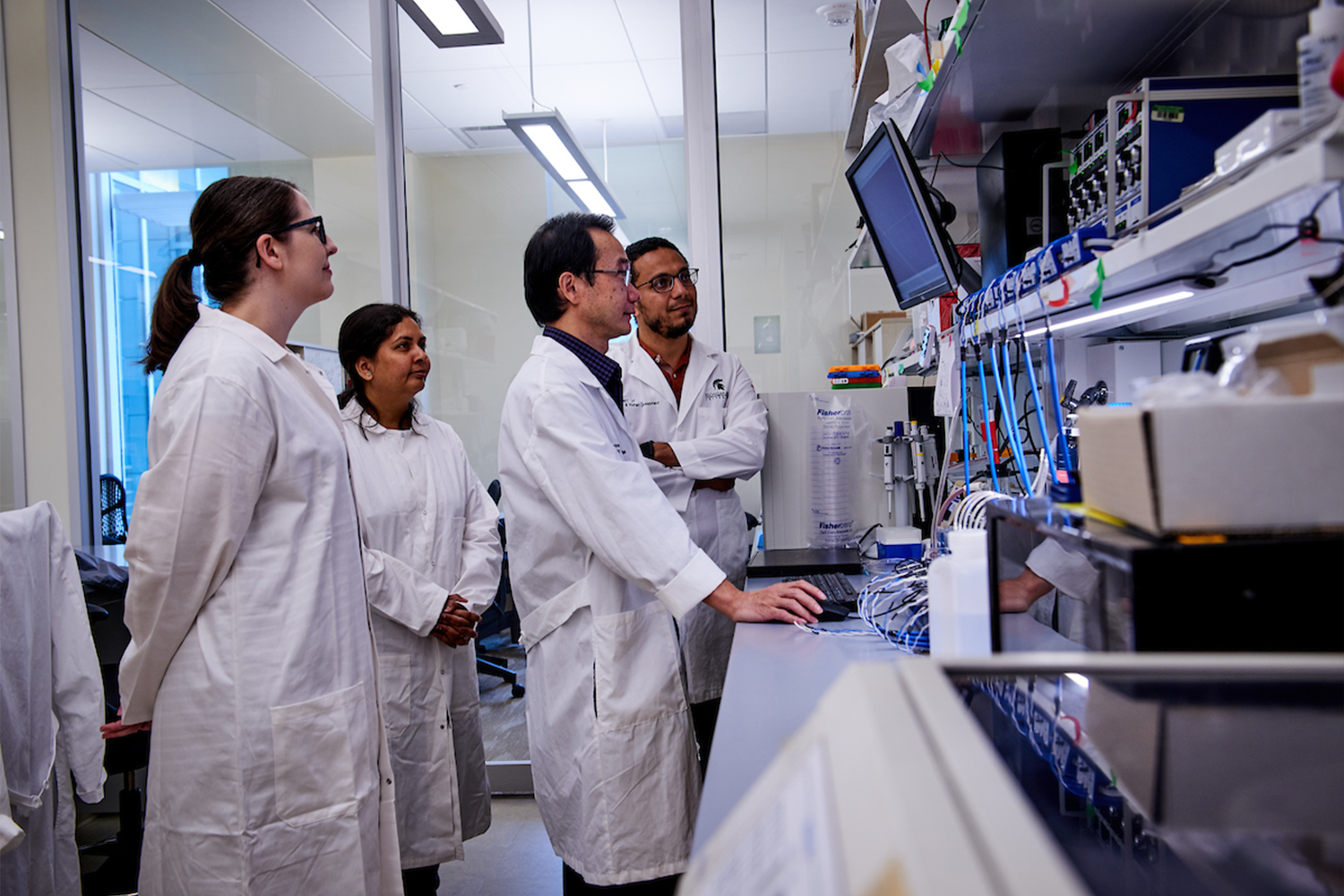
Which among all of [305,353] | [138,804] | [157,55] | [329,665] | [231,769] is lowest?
[138,804]

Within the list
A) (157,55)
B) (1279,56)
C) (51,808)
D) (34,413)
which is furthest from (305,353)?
(1279,56)

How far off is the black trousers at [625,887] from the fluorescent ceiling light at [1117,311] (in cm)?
123

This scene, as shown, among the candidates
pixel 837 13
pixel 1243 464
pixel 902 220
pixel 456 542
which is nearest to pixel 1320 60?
pixel 1243 464

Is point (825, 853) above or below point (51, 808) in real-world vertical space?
above

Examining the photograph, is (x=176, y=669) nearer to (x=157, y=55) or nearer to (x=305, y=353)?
(x=305, y=353)

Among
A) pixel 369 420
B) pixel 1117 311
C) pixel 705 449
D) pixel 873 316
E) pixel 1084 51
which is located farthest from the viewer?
pixel 873 316

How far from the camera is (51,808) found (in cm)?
182

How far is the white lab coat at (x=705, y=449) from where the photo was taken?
226 centimetres

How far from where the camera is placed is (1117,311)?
1.28 metres

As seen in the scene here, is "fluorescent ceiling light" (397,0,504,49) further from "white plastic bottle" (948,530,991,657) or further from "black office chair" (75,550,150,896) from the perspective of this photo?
"white plastic bottle" (948,530,991,657)

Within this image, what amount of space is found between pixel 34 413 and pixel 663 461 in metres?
2.78

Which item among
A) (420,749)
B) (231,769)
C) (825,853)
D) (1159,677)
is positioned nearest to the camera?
(825,853)

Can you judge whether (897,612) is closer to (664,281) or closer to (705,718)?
(705,718)

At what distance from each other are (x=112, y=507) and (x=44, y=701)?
6.77 feet
